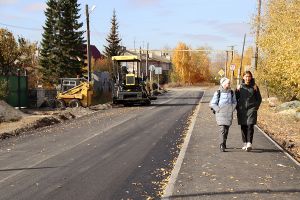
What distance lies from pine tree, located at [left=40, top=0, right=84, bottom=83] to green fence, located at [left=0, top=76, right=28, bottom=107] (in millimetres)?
19325

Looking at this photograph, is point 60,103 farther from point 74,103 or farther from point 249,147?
point 249,147

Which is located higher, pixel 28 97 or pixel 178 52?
pixel 178 52

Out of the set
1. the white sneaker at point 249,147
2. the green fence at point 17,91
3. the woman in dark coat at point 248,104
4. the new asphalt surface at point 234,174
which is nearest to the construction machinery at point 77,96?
the green fence at point 17,91

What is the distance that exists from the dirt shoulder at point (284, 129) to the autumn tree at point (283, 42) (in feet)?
4.90

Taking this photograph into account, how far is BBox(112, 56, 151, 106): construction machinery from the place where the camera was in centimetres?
3069

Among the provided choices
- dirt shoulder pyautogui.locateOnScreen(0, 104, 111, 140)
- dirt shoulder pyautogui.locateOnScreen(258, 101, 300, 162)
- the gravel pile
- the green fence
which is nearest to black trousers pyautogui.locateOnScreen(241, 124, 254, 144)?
dirt shoulder pyautogui.locateOnScreen(258, 101, 300, 162)

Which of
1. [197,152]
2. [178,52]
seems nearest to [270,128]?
[197,152]

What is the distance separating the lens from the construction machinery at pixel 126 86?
30688 mm

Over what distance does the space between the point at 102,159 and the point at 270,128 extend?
1028 centimetres

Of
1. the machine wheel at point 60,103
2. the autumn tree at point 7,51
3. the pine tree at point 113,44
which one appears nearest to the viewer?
the machine wheel at point 60,103

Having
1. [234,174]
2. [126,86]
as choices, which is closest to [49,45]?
[126,86]

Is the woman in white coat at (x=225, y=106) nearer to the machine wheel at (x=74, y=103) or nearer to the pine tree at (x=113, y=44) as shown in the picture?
the machine wheel at (x=74, y=103)

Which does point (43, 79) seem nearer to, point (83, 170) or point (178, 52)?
point (83, 170)

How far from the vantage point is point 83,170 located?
375 inches
